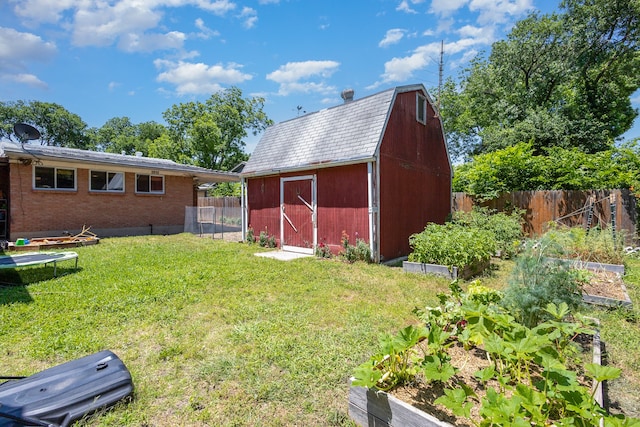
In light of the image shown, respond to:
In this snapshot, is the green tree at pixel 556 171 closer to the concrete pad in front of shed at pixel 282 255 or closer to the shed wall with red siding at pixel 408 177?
the shed wall with red siding at pixel 408 177

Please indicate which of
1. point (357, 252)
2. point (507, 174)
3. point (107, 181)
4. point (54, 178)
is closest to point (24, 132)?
point (54, 178)

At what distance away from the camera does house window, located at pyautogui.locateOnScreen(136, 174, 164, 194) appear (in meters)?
13.1

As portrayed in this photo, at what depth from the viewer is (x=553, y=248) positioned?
139 inches

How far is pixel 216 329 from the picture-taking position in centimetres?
369

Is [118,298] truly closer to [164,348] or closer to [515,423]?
[164,348]

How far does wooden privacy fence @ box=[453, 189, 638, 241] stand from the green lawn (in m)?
2.93

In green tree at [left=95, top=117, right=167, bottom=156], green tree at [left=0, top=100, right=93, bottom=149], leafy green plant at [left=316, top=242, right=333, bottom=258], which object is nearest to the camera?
leafy green plant at [left=316, top=242, right=333, bottom=258]

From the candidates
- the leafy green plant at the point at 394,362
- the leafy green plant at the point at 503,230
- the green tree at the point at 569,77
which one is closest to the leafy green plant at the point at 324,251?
the leafy green plant at the point at 503,230

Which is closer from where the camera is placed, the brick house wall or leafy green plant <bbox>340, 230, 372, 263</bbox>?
leafy green plant <bbox>340, 230, 372, 263</bbox>

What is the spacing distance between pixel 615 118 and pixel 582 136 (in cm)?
322

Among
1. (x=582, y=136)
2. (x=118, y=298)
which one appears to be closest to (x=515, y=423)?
(x=118, y=298)

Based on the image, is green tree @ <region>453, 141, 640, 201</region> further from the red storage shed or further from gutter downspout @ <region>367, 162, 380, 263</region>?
gutter downspout @ <region>367, 162, 380, 263</region>

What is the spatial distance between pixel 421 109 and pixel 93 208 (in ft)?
43.7

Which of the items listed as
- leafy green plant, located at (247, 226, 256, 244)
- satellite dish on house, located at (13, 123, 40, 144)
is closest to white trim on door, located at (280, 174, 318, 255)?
leafy green plant, located at (247, 226, 256, 244)
